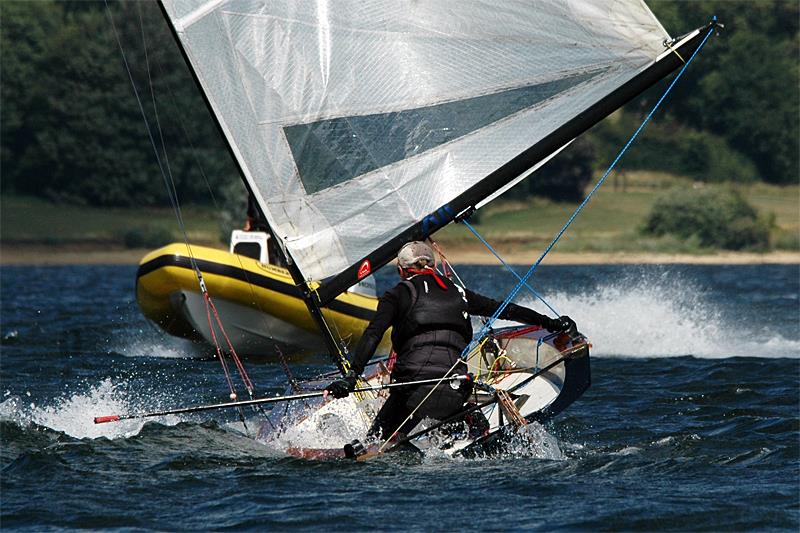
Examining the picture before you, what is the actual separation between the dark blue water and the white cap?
1384 mm

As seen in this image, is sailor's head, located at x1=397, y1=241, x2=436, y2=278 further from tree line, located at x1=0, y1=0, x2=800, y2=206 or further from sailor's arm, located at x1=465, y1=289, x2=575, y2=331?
tree line, located at x1=0, y1=0, x2=800, y2=206

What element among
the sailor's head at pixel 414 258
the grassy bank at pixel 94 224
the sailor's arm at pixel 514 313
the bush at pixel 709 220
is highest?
the grassy bank at pixel 94 224

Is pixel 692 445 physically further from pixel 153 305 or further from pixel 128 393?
pixel 153 305

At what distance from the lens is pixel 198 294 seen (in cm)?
1645

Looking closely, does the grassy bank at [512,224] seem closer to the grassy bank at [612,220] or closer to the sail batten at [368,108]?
the grassy bank at [612,220]

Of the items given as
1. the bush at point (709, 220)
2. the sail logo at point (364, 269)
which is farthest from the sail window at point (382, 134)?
the bush at point (709, 220)

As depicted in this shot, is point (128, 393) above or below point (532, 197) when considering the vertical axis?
below

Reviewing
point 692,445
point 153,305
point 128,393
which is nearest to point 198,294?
point 153,305

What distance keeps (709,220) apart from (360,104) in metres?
52.6

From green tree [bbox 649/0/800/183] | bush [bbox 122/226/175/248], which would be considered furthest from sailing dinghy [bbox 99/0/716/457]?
green tree [bbox 649/0/800/183]

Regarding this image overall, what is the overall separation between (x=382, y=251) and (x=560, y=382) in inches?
66.0

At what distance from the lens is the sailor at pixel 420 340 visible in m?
9.34

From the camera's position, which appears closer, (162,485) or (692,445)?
(162,485)

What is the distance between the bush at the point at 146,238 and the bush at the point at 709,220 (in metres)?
22.5
